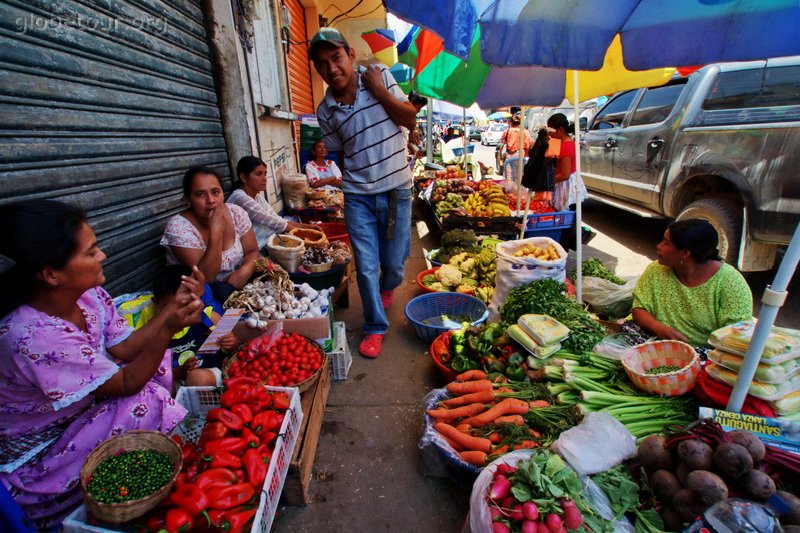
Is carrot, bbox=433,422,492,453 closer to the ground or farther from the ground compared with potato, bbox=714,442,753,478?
closer to the ground

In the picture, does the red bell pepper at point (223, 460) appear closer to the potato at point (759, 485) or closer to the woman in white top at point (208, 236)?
the woman in white top at point (208, 236)

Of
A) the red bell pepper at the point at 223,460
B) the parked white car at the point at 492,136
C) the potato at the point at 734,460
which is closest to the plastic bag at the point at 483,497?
the potato at the point at 734,460

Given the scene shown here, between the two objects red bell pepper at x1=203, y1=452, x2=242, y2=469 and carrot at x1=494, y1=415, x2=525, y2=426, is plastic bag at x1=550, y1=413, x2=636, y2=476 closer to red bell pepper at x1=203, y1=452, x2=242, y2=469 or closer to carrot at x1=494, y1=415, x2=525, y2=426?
carrot at x1=494, y1=415, x2=525, y2=426

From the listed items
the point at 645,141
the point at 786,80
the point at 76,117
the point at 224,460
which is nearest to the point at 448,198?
the point at 645,141

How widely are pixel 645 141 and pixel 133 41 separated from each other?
6.27 metres

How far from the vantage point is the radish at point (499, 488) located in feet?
5.57

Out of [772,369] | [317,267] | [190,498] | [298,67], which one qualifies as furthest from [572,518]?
[298,67]

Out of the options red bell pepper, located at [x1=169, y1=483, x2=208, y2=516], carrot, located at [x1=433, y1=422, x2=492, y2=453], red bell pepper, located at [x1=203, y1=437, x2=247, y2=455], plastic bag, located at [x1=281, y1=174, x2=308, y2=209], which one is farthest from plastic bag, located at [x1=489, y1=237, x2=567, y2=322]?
plastic bag, located at [x1=281, y1=174, x2=308, y2=209]

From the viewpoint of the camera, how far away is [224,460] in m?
1.74

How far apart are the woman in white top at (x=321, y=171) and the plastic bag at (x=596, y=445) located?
5672mm

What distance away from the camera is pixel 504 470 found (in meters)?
1.81

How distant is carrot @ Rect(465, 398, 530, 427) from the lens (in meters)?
2.34

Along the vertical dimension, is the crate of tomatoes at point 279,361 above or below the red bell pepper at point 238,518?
above

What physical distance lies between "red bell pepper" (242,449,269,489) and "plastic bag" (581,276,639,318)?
3.56 m
